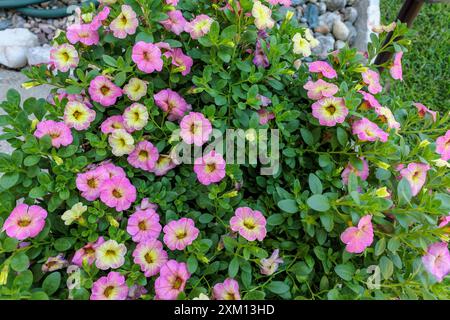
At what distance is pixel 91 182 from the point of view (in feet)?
3.45

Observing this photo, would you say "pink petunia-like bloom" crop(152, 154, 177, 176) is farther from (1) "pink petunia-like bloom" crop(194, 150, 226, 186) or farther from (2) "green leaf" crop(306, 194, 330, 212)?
(2) "green leaf" crop(306, 194, 330, 212)

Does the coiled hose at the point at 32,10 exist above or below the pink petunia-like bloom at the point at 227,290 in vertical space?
below

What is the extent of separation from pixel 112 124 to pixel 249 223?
437 mm

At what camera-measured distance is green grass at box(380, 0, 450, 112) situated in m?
2.59

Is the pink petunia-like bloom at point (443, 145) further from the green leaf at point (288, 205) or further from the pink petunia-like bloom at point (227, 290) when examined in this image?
the pink petunia-like bloom at point (227, 290)

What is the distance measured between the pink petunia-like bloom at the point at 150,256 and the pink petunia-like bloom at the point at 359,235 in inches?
16.5

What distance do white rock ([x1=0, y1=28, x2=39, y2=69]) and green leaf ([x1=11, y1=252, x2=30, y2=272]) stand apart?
173 centimetres

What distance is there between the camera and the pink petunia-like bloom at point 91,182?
104cm

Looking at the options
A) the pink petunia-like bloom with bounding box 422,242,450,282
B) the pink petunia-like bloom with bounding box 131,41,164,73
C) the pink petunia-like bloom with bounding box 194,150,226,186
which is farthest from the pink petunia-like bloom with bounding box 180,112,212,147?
the pink petunia-like bloom with bounding box 422,242,450,282

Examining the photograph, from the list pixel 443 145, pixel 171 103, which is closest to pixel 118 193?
pixel 171 103

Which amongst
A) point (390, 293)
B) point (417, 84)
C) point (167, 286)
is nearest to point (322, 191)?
point (390, 293)

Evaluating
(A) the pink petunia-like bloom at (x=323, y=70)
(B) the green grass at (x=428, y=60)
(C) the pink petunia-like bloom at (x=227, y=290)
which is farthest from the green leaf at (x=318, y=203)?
(B) the green grass at (x=428, y=60)

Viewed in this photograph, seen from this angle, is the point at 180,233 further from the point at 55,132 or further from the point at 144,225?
the point at 55,132
